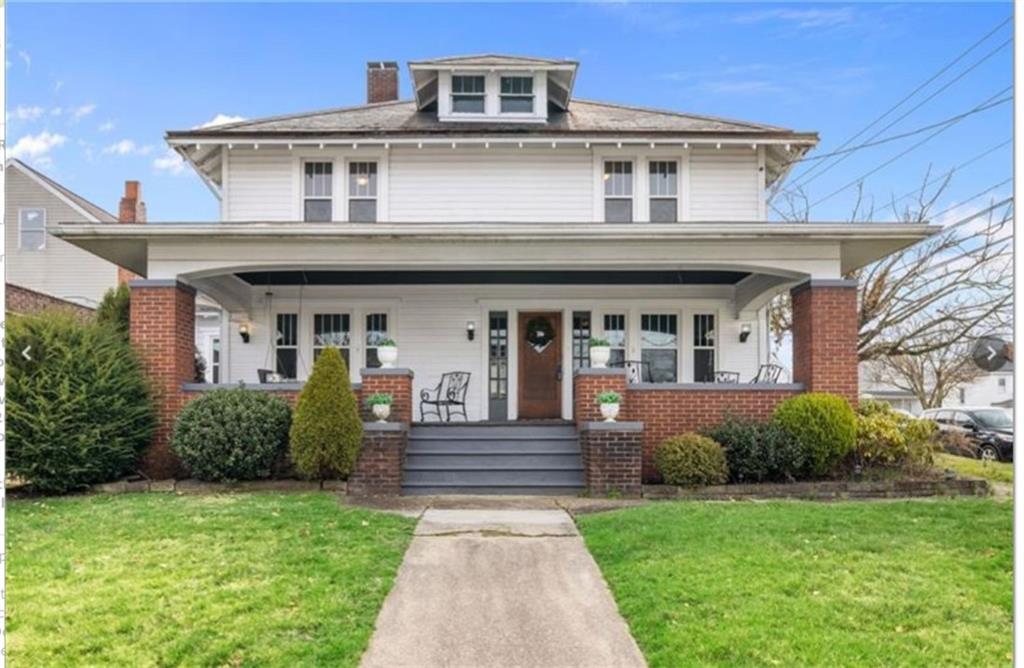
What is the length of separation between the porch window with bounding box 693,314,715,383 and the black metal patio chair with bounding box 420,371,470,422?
3.97 meters

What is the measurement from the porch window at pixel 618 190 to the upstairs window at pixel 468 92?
2803 millimetres

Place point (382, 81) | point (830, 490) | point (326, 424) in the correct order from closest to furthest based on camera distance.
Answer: point (326, 424) < point (830, 490) < point (382, 81)

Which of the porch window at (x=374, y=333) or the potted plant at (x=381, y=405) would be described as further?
the porch window at (x=374, y=333)

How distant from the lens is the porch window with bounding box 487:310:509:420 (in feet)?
45.9

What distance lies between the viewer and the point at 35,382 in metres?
9.83

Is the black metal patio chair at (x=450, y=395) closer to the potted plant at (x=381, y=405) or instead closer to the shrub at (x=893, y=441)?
the potted plant at (x=381, y=405)

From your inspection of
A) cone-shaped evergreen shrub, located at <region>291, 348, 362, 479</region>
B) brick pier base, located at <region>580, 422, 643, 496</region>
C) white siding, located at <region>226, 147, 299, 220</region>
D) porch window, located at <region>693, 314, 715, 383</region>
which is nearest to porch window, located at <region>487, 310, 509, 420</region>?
porch window, located at <region>693, 314, 715, 383</region>

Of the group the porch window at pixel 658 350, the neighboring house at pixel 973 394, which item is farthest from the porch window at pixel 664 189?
the neighboring house at pixel 973 394

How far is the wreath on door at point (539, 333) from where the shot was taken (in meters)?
14.0

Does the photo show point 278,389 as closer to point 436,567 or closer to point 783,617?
point 436,567

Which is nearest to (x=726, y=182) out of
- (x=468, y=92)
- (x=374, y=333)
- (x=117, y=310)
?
(x=468, y=92)

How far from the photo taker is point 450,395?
13344 millimetres

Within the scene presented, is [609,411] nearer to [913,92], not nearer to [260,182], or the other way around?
[260,182]

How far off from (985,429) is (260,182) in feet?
62.5
